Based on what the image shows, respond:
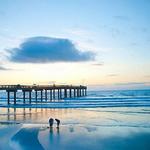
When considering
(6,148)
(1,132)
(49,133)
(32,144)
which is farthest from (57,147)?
(1,132)

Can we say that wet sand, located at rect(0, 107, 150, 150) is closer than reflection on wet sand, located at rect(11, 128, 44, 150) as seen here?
Yes

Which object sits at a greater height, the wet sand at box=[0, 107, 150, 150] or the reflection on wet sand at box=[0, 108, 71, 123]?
the wet sand at box=[0, 107, 150, 150]

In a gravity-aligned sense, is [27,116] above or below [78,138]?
below

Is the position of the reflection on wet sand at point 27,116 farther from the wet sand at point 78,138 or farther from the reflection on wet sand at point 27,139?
the reflection on wet sand at point 27,139

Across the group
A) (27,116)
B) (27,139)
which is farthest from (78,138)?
(27,116)

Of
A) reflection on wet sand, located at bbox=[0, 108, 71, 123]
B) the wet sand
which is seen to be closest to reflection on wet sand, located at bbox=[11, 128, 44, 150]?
the wet sand

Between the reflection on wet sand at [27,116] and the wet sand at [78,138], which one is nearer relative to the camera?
the wet sand at [78,138]

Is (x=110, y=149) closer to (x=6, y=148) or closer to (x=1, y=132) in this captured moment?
(x=6, y=148)

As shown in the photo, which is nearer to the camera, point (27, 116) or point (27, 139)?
point (27, 139)

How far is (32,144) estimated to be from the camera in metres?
14.4

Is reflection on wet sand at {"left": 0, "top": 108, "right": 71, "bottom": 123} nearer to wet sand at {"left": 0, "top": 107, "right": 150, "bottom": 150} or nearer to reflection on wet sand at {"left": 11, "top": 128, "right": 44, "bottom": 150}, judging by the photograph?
wet sand at {"left": 0, "top": 107, "right": 150, "bottom": 150}

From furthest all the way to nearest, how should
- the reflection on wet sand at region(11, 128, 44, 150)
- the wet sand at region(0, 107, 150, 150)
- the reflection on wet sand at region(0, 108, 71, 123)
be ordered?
the reflection on wet sand at region(0, 108, 71, 123) < the reflection on wet sand at region(11, 128, 44, 150) < the wet sand at region(0, 107, 150, 150)

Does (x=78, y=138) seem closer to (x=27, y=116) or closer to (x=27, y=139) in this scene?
(x=27, y=139)

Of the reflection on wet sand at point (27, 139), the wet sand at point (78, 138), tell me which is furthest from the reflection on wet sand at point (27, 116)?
the reflection on wet sand at point (27, 139)
